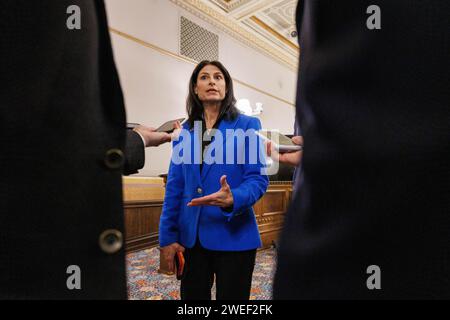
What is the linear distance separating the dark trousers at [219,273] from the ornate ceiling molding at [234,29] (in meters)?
4.35

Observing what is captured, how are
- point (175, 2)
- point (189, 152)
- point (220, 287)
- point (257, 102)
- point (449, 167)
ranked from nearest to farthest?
point (449, 167) < point (220, 287) < point (189, 152) < point (175, 2) < point (257, 102)

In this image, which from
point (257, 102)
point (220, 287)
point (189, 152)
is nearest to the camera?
point (220, 287)

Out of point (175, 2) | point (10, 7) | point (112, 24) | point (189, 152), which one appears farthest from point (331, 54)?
point (175, 2)

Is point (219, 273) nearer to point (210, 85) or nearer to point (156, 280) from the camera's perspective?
point (210, 85)

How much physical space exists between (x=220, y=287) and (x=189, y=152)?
1.74 feet

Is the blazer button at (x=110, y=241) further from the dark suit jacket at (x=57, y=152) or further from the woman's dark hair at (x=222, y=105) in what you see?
the woman's dark hair at (x=222, y=105)

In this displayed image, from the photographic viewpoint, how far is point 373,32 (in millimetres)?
367

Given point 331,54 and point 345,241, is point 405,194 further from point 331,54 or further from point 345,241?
point 331,54

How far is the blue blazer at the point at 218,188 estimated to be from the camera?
1072 mm

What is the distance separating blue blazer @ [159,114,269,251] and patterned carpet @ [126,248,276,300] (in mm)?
947

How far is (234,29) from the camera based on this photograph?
526cm

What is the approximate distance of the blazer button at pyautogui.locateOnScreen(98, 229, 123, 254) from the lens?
45 centimetres

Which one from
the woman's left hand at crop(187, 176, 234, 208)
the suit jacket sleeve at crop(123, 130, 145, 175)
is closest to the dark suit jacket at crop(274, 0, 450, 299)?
the suit jacket sleeve at crop(123, 130, 145, 175)

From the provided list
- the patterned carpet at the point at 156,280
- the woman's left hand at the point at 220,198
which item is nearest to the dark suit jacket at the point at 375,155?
the woman's left hand at the point at 220,198
